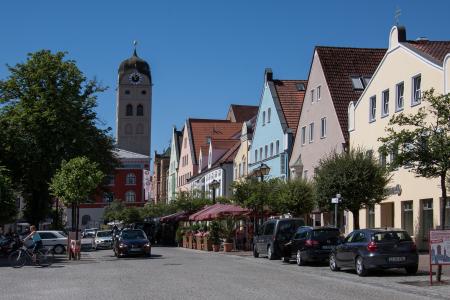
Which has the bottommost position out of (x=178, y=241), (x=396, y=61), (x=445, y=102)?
(x=178, y=241)

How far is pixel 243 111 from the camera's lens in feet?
324

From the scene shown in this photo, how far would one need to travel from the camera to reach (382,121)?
120 feet

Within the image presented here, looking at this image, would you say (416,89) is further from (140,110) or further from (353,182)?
(140,110)

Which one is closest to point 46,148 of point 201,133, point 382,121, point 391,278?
point 382,121

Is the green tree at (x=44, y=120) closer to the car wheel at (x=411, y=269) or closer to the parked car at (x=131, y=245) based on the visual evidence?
the parked car at (x=131, y=245)

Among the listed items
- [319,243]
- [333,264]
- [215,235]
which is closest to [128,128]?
[215,235]

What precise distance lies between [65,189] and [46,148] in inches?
487

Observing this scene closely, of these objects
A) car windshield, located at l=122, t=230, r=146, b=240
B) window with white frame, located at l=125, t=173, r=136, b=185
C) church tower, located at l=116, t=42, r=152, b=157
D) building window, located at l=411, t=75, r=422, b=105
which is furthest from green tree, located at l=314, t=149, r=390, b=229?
church tower, located at l=116, t=42, r=152, b=157

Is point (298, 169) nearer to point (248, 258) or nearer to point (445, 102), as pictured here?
point (248, 258)

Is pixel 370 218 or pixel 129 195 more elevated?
pixel 129 195

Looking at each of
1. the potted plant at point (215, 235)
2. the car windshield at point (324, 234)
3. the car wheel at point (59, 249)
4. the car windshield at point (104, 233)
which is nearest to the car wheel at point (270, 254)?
the car windshield at point (324, 234)

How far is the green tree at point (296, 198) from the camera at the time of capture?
37.9m

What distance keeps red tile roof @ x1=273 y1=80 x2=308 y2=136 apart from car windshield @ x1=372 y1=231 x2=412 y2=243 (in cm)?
2937

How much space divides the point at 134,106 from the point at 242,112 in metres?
48.4
